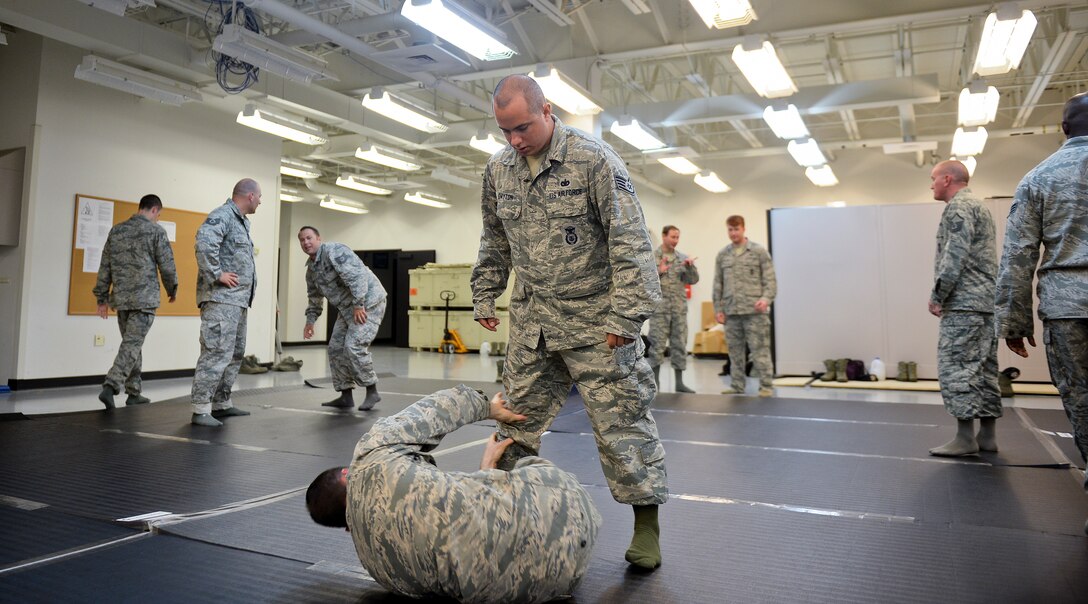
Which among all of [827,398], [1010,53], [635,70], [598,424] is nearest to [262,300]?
[635,70]

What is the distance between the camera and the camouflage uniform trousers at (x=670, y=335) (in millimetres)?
7051

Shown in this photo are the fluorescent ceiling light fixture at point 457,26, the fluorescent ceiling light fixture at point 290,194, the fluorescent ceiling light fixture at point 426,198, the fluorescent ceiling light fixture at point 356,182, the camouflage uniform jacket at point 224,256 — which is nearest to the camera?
the camouflage uniform jacket at point 224,256

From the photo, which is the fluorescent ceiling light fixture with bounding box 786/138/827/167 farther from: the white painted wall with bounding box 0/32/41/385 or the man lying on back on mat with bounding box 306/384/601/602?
the white painted wall with bounding box 0/32/41/385

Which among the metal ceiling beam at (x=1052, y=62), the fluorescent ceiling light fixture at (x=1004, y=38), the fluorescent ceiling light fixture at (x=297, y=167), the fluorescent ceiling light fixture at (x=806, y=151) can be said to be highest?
the metal ceiling beam at (x=1052, y=62)

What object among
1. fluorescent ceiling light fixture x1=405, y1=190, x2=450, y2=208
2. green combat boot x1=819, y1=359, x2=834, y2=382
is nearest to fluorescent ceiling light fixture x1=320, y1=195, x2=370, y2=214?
fluorescent ceiling light fixture x1=405, y1=190, x2=450, y2=208

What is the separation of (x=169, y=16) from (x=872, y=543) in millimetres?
8920

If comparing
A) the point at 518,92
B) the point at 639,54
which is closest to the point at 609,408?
the point at 518,92

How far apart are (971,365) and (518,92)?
2.92 meters

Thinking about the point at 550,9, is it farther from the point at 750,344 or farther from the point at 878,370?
the point at 878,370

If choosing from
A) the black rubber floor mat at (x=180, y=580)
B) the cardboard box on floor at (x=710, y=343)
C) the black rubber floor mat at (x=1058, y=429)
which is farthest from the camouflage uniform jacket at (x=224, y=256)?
the cardboard box on floor at (x=710, y=343)

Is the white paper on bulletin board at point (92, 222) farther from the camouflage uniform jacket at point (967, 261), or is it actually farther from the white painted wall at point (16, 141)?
the camouflage uniform jacket at point (967, 261)

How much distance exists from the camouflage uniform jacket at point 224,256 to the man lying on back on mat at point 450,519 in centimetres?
341

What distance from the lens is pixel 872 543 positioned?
219 cm

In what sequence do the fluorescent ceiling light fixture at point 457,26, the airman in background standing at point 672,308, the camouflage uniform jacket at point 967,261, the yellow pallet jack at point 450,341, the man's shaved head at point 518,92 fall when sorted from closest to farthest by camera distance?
the man's shaved head at point 518,92 < the camouflage uniform jacket at point 967,261 < the fluorescent ceiling light fixture at point 457,26 < the airman in background standing at point 672,308 < the yellow pallet jack at point 450,341
